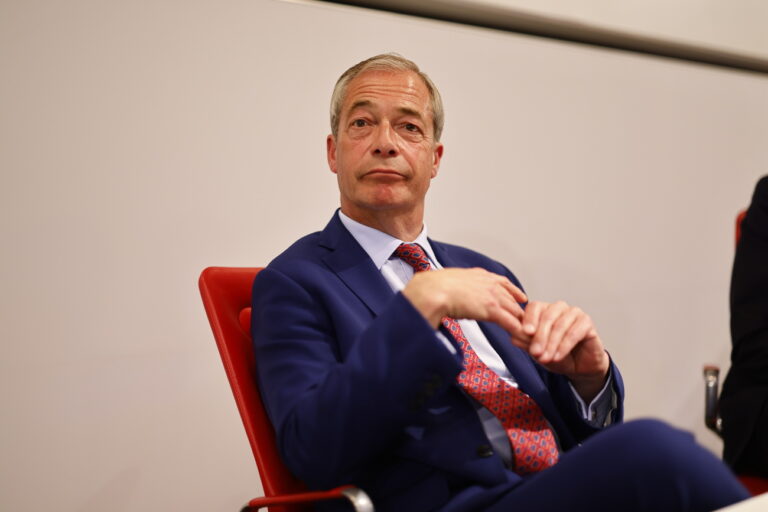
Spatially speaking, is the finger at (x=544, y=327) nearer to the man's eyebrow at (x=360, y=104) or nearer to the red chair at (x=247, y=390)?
the red chair at (x=247, y=390)

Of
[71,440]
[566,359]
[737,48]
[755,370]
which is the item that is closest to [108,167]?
[71,440]

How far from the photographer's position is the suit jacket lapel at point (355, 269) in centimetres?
151

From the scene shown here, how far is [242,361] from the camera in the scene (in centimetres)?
150

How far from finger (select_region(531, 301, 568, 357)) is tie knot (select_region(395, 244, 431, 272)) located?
0.34 meters

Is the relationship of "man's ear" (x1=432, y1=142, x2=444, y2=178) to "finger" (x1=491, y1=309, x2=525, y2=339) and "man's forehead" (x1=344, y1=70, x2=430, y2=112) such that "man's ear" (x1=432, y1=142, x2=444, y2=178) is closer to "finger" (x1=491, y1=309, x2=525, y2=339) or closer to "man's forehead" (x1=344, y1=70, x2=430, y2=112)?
"man's forehead" (x1=344, y1=70, x2=430, y2=112)

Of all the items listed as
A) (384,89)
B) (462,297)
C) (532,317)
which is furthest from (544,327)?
(384,89)

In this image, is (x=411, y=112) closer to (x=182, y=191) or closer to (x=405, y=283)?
(x=405, y=283)

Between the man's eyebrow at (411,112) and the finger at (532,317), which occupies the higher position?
the man's eyebrow at (411,112)

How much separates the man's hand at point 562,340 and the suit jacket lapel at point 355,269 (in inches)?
11.5

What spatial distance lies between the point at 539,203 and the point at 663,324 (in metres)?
0.79

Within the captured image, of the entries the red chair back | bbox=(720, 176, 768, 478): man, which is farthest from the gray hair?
bbox=(720, 176, 768, 478): man

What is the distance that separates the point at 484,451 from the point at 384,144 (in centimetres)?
68

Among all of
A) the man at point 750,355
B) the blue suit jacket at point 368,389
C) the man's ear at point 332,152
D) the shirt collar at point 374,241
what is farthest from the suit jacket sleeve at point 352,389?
the man at point 750,355

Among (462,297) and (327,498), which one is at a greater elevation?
(462,297)
